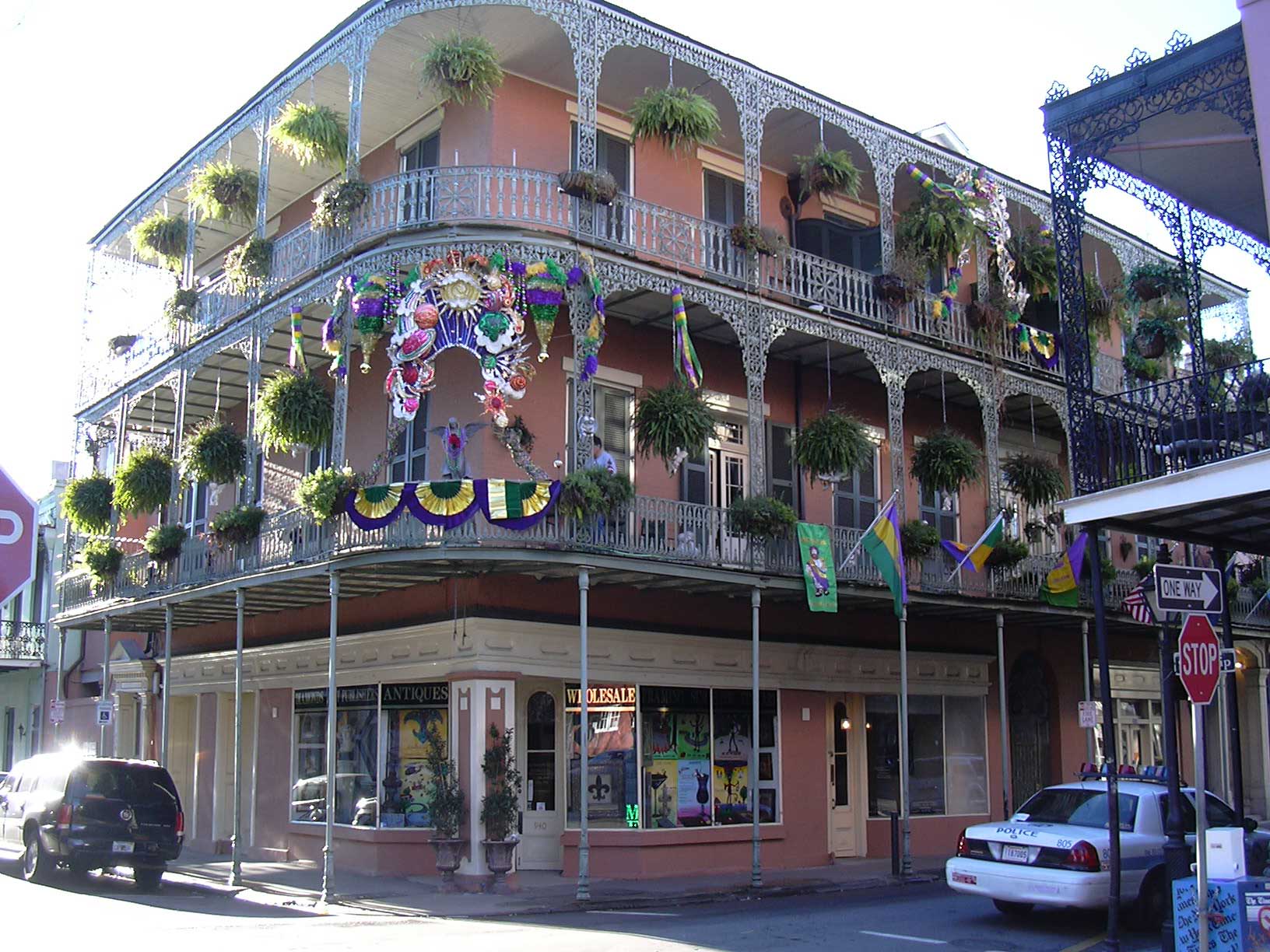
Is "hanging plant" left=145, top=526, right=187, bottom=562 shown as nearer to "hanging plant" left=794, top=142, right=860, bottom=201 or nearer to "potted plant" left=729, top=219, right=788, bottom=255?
"potted plant" left=729, top=219, right=788, bottom=255

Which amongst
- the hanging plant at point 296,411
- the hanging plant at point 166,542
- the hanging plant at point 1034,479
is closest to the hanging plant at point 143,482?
the hanging plant at point 166,542

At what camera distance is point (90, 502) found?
22656 millimetres

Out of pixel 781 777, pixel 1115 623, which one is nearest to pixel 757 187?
pixel 781 777

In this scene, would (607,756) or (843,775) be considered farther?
(843,775)

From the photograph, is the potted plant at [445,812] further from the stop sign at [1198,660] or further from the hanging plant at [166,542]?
the stop sign at [1198,660]

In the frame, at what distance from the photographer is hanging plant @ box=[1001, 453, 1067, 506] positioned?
21.5 m

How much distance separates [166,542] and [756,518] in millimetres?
10171

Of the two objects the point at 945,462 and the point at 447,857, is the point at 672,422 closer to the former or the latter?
the point at 945,462

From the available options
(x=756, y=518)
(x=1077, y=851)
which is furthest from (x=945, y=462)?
(x=1077, y=851)

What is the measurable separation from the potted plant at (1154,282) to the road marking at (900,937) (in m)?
14.1

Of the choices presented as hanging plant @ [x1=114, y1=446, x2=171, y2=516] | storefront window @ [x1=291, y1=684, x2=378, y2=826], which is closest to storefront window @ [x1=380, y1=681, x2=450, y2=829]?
storefront window @ [x1=291, y1=684, x2=378, y2=826]

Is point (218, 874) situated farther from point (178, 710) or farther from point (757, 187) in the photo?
point (757, 187)

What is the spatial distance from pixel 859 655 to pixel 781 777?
2695 millimetres

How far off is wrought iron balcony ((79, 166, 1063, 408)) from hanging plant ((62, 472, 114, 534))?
8.26 feet
